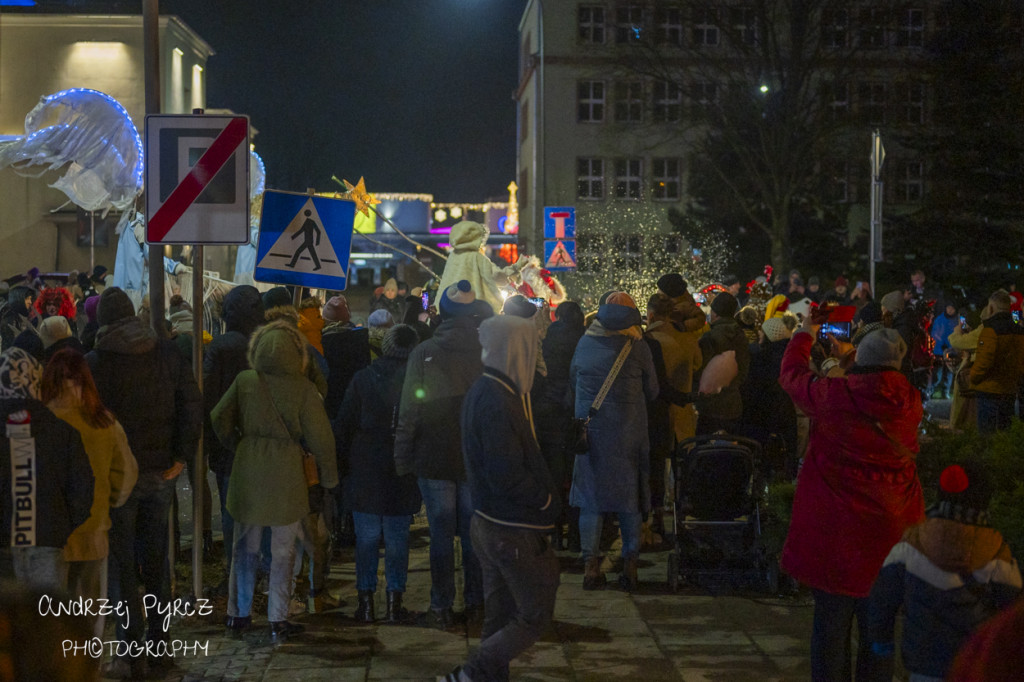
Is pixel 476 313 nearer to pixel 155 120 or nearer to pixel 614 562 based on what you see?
pixel 155 120

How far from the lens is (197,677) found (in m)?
6.20

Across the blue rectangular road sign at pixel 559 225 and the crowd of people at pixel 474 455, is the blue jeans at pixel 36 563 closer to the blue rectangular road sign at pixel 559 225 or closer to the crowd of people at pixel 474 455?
the crowd of people at pixel 474 455

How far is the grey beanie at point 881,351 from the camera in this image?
5109 mm

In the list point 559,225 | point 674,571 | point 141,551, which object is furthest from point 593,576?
point 559,225

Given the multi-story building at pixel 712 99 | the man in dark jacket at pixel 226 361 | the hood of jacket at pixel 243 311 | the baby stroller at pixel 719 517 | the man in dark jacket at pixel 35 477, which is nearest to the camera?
the man in dark jacket at pixel 35 477

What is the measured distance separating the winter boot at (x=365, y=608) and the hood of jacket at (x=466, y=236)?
151 inches

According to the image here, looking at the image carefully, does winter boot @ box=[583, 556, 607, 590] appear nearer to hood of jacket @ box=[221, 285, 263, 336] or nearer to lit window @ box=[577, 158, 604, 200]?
hood of jacket @ box=[221, 285, 263, 336]

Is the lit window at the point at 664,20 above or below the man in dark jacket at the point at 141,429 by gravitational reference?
above

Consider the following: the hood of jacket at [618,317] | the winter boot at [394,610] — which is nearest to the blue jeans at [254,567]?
the winter boot at [394,610]

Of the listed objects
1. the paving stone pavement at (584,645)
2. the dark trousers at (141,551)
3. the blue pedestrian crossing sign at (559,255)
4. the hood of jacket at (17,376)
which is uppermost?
the blue pedestrian crossing sign at (559,255)

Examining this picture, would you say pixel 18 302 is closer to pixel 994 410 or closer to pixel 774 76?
pixel 994 410

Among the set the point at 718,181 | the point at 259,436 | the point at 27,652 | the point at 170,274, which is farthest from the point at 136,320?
the point at 718,181

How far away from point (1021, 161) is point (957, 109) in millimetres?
2392

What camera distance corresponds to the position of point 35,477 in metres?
5.04
